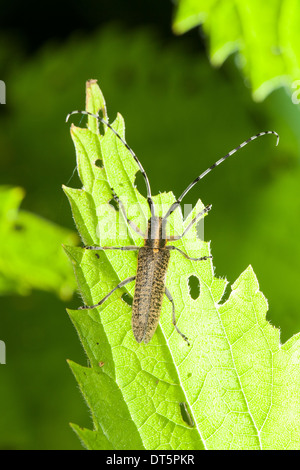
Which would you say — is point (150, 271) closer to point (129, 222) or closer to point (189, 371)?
point (129, 222)

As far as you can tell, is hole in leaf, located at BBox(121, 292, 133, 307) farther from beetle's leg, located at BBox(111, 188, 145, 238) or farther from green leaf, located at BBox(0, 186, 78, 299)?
green leaf, located at BBox(0, 186, 78, 299)

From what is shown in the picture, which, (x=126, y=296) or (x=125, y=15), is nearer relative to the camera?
(x=126, y=296)

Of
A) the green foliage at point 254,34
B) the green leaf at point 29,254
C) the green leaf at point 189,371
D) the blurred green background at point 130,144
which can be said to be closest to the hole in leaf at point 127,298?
the green leaf at point 189,371
